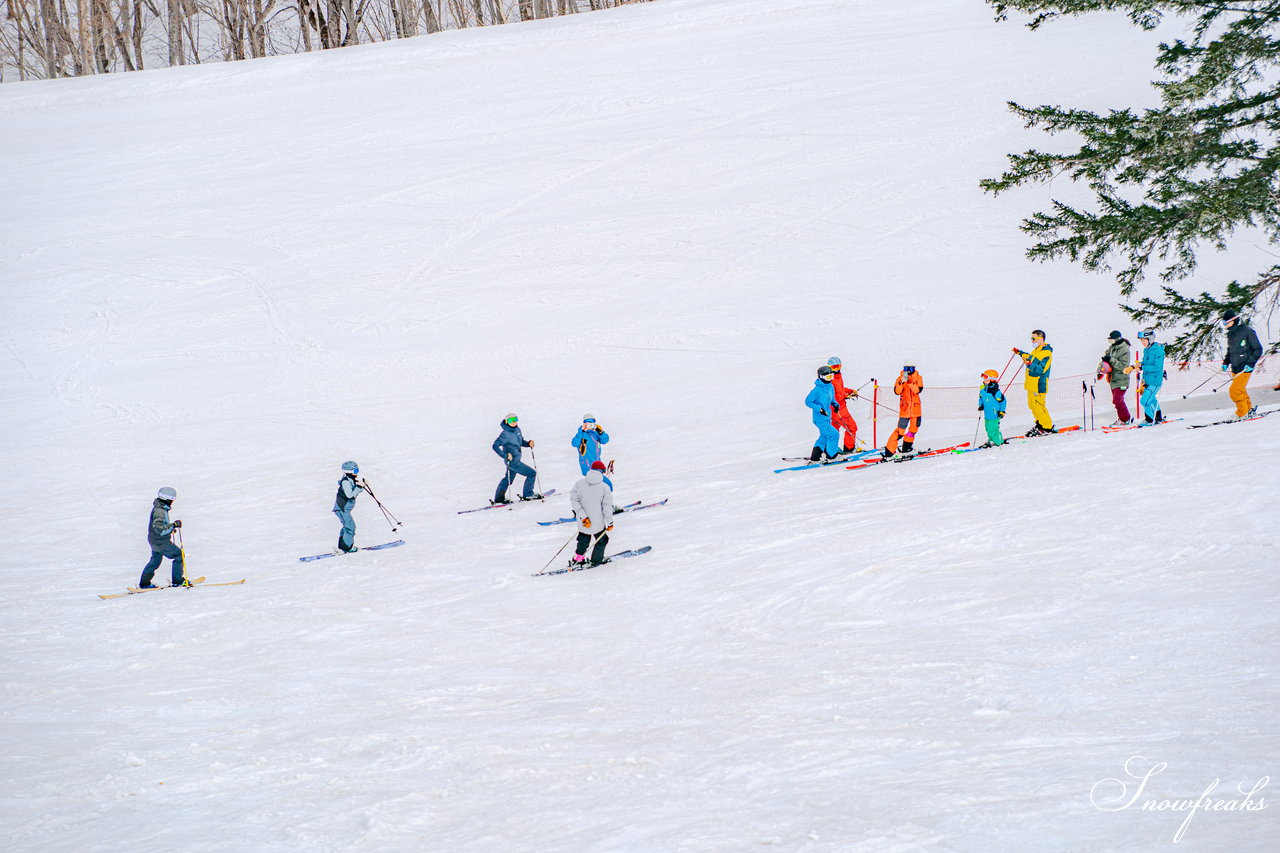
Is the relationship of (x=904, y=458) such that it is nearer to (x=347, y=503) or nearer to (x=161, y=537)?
(x=347, y=503)

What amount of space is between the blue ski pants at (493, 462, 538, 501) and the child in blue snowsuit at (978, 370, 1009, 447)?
6280mm

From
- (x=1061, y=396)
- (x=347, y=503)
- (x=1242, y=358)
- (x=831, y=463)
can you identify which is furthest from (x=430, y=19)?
(x=1242, y=358)

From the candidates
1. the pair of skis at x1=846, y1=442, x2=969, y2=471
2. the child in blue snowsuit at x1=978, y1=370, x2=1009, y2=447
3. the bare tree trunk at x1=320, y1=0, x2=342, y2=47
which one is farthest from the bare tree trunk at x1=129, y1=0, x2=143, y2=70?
the child in blue snowsuit at x1=978, y1=370, x2=1009, y2=447

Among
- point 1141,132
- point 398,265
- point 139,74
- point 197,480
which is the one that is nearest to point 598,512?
point 1141,132

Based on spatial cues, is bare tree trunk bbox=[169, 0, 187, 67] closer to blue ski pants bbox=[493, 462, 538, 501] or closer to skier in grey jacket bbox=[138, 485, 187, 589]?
blue ski pants bbox=[493, 462, 538, 501]

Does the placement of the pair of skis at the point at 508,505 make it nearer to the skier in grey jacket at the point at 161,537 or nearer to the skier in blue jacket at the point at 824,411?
the skier in blue jacket at the point at 824,411

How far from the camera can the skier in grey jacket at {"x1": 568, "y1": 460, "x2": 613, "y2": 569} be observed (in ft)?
36.3

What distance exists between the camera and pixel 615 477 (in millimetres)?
16312

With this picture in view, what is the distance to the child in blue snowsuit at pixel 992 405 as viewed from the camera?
45.2 ft

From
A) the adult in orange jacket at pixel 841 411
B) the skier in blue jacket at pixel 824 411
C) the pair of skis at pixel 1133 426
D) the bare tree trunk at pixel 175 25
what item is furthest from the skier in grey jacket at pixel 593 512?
the bare tree trunk at pixel 175 25

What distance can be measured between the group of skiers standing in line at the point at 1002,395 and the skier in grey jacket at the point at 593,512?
13.8 ft

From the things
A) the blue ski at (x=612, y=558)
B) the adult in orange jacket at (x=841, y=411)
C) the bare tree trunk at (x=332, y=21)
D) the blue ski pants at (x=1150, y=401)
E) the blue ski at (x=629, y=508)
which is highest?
the bare tree trunk at (x=332, y=21)

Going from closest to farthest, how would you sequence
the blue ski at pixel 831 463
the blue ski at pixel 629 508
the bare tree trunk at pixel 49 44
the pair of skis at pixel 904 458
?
the blue ski at pixel 629 508
the pair of skis at pixel 904 458
the blue ski at pixel 831 463
the bare tree trunk at pixel 49 44

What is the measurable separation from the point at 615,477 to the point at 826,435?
137 inches
